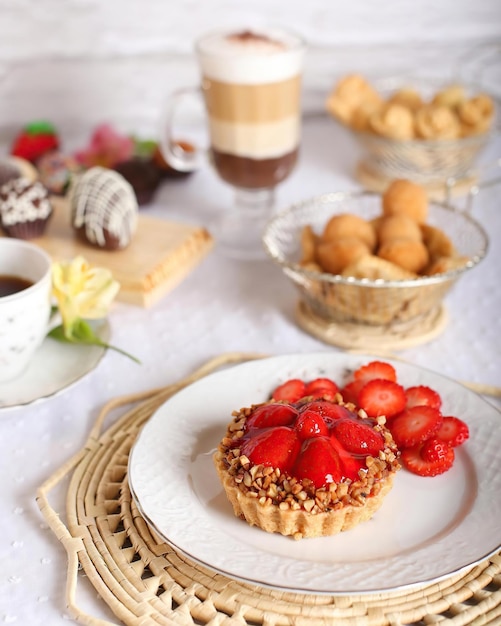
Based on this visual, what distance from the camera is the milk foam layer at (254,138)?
1.13m

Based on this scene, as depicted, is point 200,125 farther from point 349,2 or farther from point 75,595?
point 75,595

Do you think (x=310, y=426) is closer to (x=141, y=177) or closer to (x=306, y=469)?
(x=306, y=469)

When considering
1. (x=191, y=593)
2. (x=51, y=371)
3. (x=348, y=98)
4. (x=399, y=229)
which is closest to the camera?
(x=191, y=593)

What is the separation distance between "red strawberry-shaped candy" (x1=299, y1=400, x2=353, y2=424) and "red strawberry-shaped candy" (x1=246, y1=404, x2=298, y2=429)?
0.01 metres

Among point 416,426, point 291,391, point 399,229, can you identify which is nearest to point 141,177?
point 399,229

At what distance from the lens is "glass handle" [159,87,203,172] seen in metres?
1.20

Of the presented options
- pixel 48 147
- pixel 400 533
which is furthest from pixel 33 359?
pixel 48 147

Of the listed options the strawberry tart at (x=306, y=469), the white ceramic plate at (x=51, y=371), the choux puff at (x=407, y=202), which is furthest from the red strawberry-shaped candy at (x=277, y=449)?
the choux puff at (x=407, y=202)

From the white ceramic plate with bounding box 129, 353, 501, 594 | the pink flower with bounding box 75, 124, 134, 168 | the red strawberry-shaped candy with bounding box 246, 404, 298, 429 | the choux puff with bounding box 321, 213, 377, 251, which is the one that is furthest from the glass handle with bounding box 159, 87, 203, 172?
the red strawberry-shaped candy with bounding box 246, 404, 298, 429

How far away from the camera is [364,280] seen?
84 centimetres

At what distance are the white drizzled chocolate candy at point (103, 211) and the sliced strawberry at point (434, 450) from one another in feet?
1.88

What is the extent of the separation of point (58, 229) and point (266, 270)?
1.07 feet

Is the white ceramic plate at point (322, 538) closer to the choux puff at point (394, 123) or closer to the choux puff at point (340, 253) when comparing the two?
the choux puff at point (340, 253)

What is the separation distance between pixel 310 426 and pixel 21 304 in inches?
13.2
